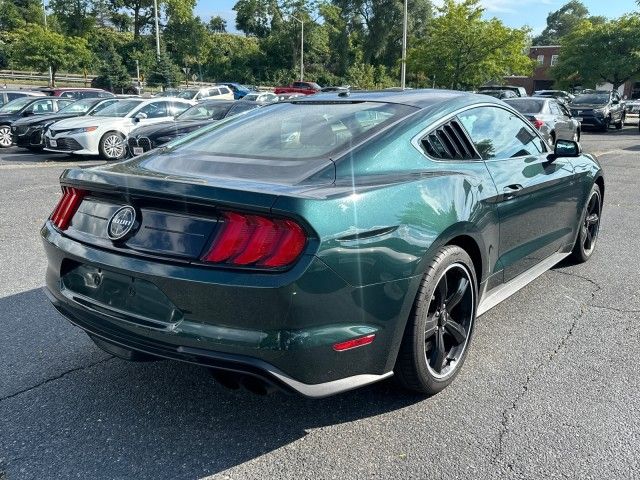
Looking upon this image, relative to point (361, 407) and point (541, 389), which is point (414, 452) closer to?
point (361, 407)

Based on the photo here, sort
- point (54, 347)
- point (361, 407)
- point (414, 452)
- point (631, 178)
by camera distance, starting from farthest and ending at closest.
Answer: point (631, 178) → point (54, 347) → point (361, 407) → point (414, 452)

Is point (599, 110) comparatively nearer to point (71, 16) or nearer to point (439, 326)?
point (439, 326)

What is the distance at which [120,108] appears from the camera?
46.4 ft

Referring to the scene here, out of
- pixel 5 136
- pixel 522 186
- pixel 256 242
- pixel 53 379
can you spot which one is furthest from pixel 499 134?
pixel 5 136

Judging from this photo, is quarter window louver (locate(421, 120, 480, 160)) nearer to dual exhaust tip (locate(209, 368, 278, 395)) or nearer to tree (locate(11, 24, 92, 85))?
dual exhaust tip (locate(209, 368, 278, 395))

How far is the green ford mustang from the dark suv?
22.0 metres

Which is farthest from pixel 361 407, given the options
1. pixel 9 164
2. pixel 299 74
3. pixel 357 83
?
pixel 299 74

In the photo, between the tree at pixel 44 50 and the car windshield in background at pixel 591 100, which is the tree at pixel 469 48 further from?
the tree at pixel 44 50

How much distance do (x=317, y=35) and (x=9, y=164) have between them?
50.8m

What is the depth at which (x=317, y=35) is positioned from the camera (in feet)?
194

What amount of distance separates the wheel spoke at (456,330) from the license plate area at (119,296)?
1428 mm

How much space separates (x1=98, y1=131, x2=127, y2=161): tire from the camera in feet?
43.2

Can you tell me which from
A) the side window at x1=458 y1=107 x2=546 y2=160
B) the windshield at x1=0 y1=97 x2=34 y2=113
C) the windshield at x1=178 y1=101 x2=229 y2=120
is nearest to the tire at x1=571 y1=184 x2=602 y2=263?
the side window at x1=458 y1=107 x2=546 y2=160

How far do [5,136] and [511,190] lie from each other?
52.8 feet
